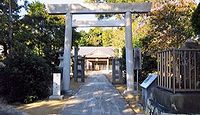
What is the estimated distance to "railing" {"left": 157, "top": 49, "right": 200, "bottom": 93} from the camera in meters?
8.64

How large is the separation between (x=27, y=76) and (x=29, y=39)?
11.9 m

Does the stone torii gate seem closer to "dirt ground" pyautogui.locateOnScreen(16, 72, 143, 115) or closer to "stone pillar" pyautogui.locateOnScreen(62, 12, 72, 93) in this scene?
"stone pillar" pyautogui.locateOnScreen(62, 12, 72, 93)

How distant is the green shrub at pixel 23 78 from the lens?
14719mm

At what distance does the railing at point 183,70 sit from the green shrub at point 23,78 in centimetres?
769

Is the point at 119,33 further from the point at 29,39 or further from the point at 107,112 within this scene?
the point at 107,112

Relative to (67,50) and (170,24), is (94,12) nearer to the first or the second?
(67,50)

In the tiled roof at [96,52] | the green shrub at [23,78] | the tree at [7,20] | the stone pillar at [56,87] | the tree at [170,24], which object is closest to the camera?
the green shrub at [23,78]

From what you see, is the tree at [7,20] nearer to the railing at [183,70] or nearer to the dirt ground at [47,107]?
the dirt ground at [47,107]

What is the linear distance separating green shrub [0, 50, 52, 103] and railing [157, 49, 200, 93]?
7687mm

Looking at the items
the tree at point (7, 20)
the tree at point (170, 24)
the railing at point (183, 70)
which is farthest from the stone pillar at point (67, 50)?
the railing at point (183, 70)

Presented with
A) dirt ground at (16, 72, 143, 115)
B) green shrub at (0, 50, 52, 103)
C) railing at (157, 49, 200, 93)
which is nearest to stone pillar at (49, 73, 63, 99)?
green shrub at (0, 50, 52, 103)

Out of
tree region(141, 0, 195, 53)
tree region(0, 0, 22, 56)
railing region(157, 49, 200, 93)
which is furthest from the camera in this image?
tree region(0, 0, 22, 56)

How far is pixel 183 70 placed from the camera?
8.80 m

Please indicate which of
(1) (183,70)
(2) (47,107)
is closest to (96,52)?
(2) (47,107)
